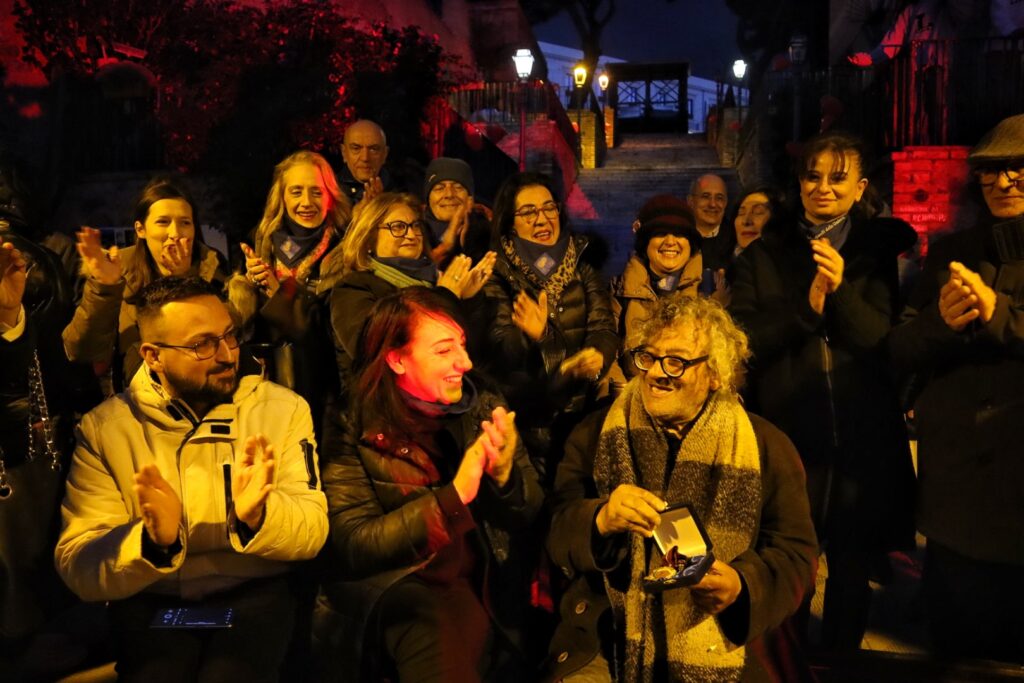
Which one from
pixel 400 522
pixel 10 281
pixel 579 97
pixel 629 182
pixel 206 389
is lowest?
pixel 400 522

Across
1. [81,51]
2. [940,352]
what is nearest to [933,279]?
[940,352]

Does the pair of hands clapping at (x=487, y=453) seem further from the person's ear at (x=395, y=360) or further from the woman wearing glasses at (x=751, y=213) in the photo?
the woman wearing glasses at (x=751, y=213)

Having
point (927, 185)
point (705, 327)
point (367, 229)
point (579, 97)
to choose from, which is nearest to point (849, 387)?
point (705, 327)

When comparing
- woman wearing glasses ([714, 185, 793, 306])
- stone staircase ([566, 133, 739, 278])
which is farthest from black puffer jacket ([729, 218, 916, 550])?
stone staircase ([566, 133, 739, 278])

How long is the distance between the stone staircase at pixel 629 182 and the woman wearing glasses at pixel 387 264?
1113 centimetres

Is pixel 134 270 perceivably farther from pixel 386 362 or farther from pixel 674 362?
pixel 674 362

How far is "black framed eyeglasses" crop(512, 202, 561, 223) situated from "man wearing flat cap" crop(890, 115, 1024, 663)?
147cm

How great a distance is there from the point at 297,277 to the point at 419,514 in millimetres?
1682

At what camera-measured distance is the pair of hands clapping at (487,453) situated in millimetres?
2756

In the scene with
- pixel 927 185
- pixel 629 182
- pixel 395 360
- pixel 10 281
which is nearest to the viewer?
pixel 395 360

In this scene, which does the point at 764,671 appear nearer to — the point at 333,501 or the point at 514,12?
the point at 333,501

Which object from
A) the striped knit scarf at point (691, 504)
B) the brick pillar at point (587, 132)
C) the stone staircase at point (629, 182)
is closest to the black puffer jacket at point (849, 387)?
the striped knit scarf at point (691, 504)

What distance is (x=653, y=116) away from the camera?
3266cm

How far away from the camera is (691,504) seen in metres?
2.66
